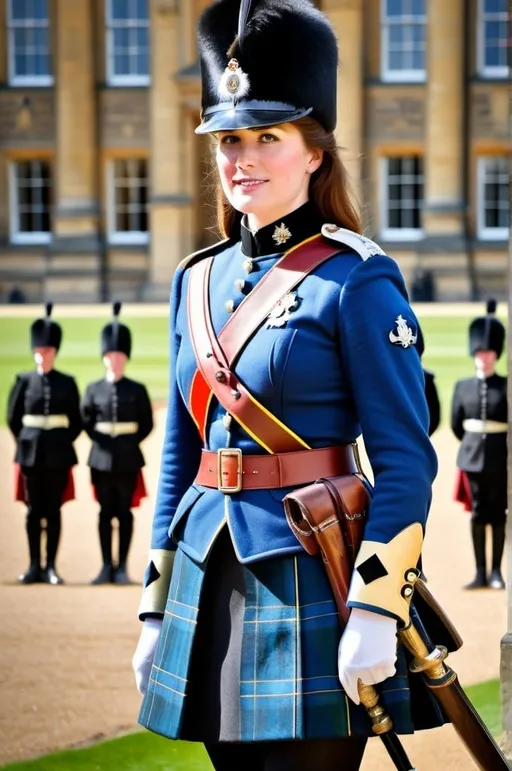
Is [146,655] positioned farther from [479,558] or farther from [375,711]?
[479,558]

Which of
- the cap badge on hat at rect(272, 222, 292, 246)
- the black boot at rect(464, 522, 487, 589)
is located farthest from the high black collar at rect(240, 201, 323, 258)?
the black boot at rect(464, 522, 487, 589)

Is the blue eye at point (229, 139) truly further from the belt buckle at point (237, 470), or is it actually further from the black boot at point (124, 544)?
the black boot at point (124, 544)

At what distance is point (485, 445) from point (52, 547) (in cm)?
222

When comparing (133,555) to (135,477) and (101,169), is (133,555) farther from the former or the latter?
(101,169)

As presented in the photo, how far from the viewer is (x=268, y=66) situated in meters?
3.04

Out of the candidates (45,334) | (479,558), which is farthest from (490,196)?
(479,558)

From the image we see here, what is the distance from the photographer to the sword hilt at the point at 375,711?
9.36 feet

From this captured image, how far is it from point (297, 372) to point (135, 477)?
570 cm

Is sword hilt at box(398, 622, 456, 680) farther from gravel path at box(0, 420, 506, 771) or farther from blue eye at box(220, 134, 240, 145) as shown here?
gravel path at box(0, 420, 506, 771)

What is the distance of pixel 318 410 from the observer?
2.96 m

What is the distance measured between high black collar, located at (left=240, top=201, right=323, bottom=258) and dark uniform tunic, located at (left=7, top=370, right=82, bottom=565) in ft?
18.0

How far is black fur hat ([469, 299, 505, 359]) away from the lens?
334 inches

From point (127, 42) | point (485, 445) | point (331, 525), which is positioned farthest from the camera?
point (127, 42)

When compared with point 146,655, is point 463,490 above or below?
below
